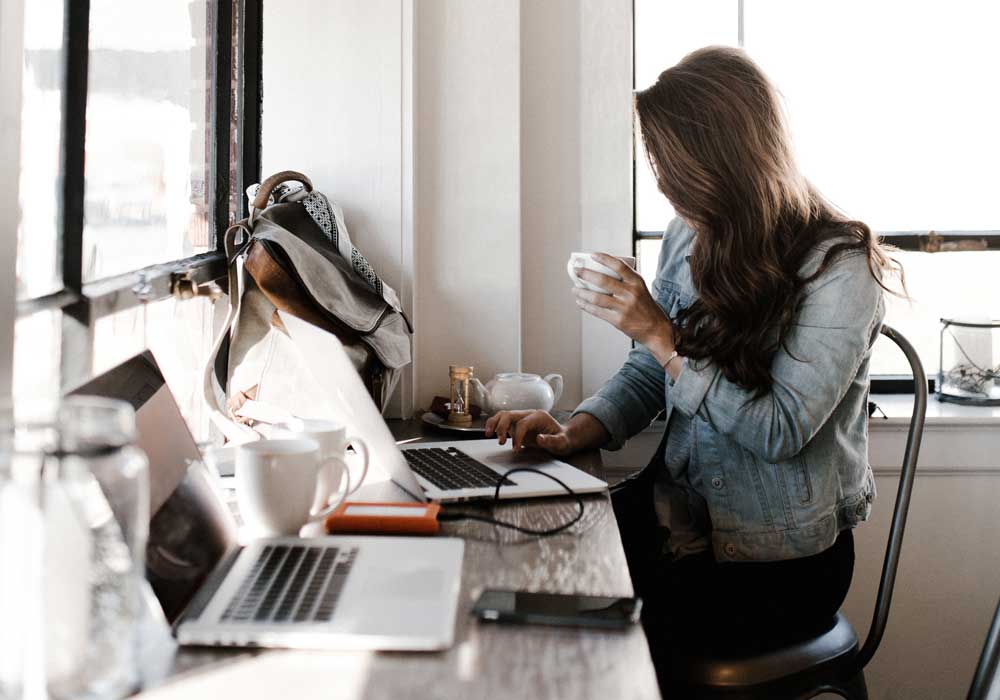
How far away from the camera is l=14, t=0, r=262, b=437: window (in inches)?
46.9

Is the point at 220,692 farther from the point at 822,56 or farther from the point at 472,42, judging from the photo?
the point at 822,56

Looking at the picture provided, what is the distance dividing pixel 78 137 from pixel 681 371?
95 centimetres

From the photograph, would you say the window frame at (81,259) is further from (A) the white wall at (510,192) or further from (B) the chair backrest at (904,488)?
(B) the chair backrest at (904,488)

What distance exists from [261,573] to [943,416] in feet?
5.92

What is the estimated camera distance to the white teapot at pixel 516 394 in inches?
77.7

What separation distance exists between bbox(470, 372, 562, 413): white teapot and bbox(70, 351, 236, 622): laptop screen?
0.86 meters

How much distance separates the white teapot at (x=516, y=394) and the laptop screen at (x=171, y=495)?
858 millimetres

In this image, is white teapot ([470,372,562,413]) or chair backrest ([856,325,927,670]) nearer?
chair backrest ([856,325,927,670])

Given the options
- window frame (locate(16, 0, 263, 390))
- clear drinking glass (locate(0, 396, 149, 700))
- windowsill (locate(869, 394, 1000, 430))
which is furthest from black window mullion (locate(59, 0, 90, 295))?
windowsill (locate(869, 394, 1000, 430))

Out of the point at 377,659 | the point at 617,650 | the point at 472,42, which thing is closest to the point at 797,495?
the point at 617,650

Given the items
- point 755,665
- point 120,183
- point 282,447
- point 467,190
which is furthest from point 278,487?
point 467,190

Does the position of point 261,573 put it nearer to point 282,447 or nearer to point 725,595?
point 282,447

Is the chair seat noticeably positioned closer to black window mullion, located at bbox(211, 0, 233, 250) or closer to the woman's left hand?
the woman's left hand

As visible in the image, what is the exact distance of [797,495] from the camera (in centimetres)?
163
